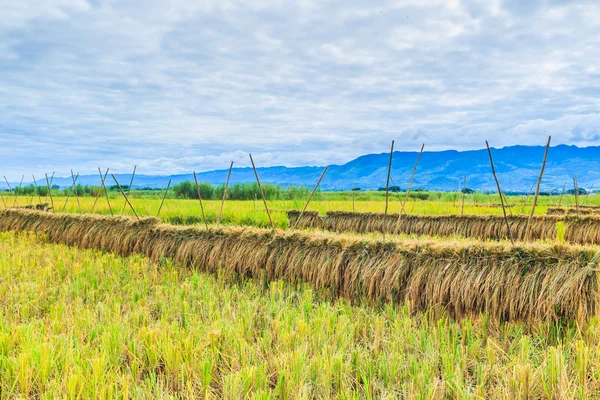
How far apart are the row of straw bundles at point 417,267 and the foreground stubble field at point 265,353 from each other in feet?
0.72

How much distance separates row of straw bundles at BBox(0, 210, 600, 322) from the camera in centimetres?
419

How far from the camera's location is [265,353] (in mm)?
3457

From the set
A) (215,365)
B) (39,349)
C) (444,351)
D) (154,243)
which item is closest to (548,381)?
(444,351)

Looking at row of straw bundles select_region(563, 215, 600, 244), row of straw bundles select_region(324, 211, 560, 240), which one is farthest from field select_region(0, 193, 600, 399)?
row of straw bundles select_region(563, 215, 600, 244)

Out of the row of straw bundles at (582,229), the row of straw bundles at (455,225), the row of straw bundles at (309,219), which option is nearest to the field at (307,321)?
the row of straw bundles at (455,225)

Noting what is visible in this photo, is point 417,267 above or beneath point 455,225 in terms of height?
beneath

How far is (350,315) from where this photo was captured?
4.65 m

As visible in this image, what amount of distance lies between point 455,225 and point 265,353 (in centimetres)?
983

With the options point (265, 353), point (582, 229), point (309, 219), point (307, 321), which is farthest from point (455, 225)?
point (265, 353)

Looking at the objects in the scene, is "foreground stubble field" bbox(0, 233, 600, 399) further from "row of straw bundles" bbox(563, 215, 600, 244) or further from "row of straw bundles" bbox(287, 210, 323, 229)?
"row of straw bundles" bbox(287, 210, 323, 229)

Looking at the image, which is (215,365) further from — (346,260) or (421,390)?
(346,260)

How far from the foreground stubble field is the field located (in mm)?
16

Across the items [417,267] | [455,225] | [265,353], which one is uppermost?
[455,225]

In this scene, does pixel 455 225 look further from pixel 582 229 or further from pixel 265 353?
pixel 265 353
